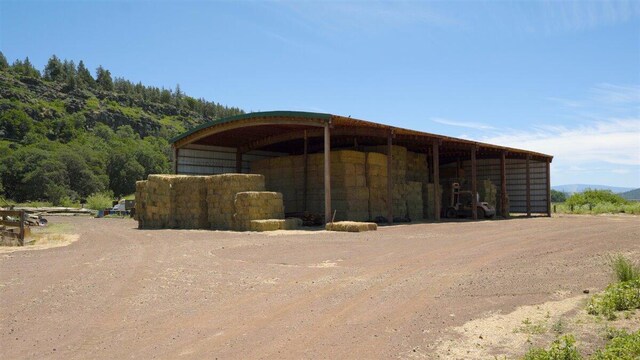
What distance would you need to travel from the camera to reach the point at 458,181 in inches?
1368

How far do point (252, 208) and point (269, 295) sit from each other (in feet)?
45.8

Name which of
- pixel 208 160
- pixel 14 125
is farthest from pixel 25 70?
pixel 208 160

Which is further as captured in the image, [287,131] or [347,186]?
[287,131]

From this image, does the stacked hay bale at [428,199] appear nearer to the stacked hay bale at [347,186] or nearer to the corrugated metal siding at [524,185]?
the stacked hay bale at [347,186]

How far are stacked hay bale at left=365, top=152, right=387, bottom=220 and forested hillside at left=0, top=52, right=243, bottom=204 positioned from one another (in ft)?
156

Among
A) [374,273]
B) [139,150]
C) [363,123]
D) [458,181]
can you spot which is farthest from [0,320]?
[139,150]

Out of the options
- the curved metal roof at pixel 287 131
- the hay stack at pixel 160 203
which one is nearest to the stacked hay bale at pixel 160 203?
the hay stack at pixel 160 203

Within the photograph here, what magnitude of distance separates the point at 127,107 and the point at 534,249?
141m

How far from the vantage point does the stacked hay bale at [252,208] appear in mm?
21484

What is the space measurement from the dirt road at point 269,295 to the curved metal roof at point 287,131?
35.3ft

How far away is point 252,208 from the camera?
21453 millimetres

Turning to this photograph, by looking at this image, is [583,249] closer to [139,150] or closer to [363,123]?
[363,123]

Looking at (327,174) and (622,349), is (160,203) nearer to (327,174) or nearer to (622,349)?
(327,174)

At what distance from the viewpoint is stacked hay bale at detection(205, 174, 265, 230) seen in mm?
22391
